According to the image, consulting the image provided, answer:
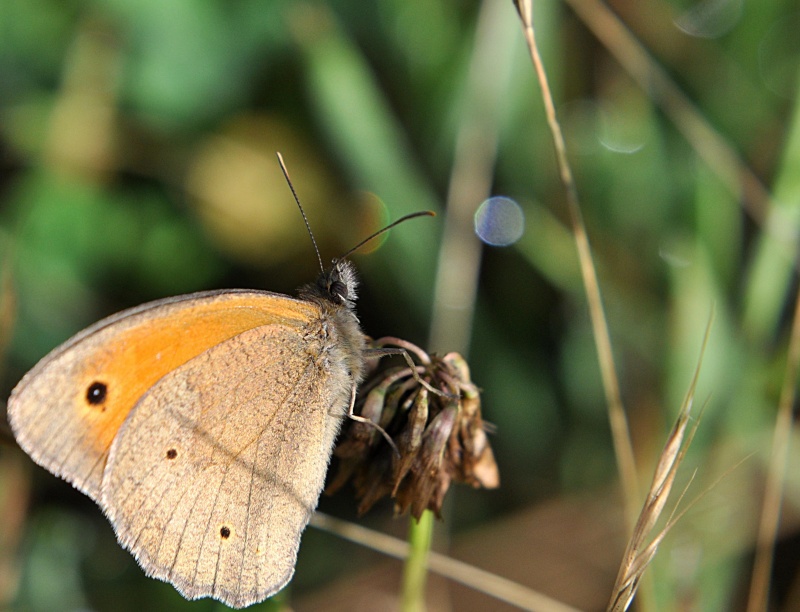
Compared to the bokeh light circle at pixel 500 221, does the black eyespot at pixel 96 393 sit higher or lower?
lower

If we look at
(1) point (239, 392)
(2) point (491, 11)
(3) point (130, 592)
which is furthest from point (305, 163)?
(3) point (130, 592)

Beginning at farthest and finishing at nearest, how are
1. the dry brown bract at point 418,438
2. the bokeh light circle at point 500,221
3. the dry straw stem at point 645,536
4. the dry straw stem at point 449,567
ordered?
the bokeh light circle at point 500,221
the dry straw stem at point 449,567
the dry brown bract at point 418,438
the dry straw stem at point 645,536

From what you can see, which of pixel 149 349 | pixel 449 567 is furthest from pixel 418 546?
pixel 149 349

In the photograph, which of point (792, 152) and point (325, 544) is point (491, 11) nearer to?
point (792, 152)

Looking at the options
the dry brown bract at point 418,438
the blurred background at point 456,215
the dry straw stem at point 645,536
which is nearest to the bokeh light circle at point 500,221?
the blurred background at point 456,215

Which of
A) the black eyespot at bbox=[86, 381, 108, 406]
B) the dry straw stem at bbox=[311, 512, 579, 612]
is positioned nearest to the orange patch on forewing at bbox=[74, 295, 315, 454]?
the black eyespot at bbox=[86, 381, 108, 406]

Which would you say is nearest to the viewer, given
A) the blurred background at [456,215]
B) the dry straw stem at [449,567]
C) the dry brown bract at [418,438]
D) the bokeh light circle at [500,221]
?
the dry brown bract at [418,438]

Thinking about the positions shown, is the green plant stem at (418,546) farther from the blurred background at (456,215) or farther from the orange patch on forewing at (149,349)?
the blurred background at (456,215)

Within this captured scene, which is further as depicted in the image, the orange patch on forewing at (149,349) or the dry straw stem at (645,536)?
the orange patch on forewing at (149,349)

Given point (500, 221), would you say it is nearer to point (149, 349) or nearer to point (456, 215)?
point (456, 215)
